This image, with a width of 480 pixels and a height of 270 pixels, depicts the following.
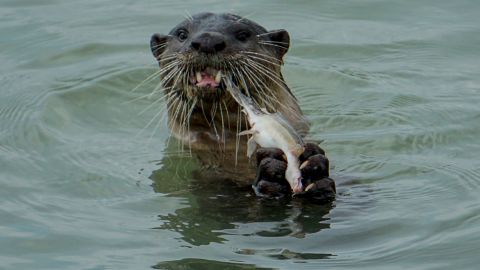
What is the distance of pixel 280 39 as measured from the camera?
807 cm

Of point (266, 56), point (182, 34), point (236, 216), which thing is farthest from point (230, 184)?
point (182, 34)

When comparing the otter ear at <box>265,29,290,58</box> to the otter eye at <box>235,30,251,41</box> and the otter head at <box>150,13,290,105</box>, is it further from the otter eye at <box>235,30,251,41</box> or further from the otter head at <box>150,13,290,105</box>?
the otter eye at <box>235,30,251,41</box>

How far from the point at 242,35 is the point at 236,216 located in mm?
1182

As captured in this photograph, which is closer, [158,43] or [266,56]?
[266,56]

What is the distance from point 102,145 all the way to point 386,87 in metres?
2.28

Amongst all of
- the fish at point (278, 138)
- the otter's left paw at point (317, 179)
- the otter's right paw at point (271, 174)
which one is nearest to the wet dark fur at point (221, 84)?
the fish at point (278, 138)

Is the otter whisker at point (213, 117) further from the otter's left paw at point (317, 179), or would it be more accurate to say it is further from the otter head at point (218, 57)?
the otter's left paw at point (317, 179)

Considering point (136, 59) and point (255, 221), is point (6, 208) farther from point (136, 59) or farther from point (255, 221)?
point (136, 59)

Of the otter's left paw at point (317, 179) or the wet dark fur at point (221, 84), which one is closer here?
the otter's left paw at point (317, 179)

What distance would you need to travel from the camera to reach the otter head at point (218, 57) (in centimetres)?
711

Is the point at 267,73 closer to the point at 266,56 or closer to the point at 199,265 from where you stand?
the point at 266,56

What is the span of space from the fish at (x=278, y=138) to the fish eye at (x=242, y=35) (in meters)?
0.75

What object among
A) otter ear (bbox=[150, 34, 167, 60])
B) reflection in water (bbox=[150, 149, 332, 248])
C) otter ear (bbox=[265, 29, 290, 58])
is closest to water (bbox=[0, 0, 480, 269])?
reflection in water (bbox=[150, 149, 332, 248])

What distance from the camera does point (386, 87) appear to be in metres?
9.62
